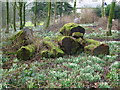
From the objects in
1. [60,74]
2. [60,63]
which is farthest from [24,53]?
[60,74]

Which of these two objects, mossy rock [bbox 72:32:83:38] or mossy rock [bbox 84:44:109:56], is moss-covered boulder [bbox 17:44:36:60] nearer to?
mossy rock [bbox 72:32:83:38]

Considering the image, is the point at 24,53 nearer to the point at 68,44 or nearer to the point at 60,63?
the point at 60,63

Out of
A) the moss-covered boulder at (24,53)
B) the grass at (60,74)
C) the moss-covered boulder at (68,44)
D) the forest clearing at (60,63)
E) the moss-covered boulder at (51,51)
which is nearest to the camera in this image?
the grass at (60,74)

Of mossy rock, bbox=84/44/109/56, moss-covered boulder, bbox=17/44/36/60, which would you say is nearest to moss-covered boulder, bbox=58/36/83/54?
mossy rock, bbox=84/44/109/56

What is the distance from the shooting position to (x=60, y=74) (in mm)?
5980

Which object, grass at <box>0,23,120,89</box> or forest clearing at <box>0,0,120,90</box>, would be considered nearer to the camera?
grass at <box>0,23,120,89</box>

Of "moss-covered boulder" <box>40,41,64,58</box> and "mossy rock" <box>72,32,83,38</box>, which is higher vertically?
"mossy rock" <box>72,32,83,38</box>

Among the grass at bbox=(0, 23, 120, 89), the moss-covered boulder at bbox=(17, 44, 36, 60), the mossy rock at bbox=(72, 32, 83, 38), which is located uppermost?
the mossy rock at bbox=(72, 32, 83, 38)

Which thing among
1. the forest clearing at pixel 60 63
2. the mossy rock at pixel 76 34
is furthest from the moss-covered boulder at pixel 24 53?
the mossy rock at pixel 76 34

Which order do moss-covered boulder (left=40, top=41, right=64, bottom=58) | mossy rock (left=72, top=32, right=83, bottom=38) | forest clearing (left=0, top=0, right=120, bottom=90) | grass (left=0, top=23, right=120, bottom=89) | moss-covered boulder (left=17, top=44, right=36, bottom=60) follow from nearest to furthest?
grass (left=0, top=23, right=120, bottom=89)
forest clearing (left=0, top=0, right=120, bottom=90)
moss-covered boulder (left=17, top=44, right=36, bottom=60)
moss-covered boulder (left=40, top=41, right=64, bottom=58)
mossy rock (left=72, top=32, right=83, bottom=38)

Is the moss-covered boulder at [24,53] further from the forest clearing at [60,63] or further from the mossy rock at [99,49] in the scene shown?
the mossy rock at [99,49]

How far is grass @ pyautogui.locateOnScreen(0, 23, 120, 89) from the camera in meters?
5.40

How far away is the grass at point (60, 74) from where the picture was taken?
5402 mm

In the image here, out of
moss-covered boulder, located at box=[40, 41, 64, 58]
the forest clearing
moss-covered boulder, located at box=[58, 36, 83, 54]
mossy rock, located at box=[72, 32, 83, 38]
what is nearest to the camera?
the forest clearing
